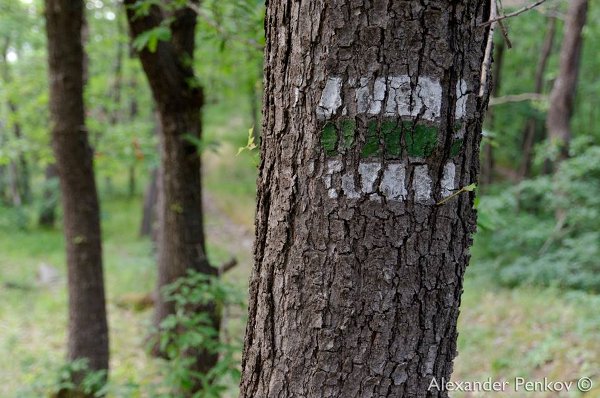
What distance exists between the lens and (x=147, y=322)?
4.51 metres

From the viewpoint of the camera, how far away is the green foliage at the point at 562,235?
26.2 ft

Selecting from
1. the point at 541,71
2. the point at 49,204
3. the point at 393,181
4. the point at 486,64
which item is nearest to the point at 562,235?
the point at 541,71

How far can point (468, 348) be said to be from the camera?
20.1ft

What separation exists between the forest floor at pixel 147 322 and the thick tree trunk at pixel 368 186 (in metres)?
0.46

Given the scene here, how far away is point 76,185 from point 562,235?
332 inches

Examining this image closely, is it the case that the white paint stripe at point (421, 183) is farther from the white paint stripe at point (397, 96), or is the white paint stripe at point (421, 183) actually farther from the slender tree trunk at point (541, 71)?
the slender tree trunk at point (541, 71)

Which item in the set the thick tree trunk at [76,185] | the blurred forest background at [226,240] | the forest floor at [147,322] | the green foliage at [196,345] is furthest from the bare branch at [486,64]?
the thick tree trunk at [76,185]

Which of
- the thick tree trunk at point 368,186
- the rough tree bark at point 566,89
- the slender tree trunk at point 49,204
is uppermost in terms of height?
the rough tree bark at point 566,89

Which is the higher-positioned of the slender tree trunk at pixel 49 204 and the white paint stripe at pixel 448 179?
the white paint stripe at pixel 448 179

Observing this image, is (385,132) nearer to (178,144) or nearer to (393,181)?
(393,181)

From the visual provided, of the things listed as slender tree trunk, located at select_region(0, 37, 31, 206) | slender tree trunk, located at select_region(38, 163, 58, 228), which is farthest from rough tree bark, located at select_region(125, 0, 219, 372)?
slender tree trunk, located at select_region(38, 163, 58, 228)

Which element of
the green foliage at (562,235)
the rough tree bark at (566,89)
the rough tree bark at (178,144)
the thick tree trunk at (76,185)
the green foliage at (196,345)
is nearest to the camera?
the green foliage at (196,345)

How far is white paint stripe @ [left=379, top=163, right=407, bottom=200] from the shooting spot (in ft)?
3.89

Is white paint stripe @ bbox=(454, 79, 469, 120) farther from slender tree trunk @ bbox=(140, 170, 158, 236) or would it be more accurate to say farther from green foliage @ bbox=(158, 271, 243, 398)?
slender tree trunk @ bbox=(140, 170, 158, 236)
